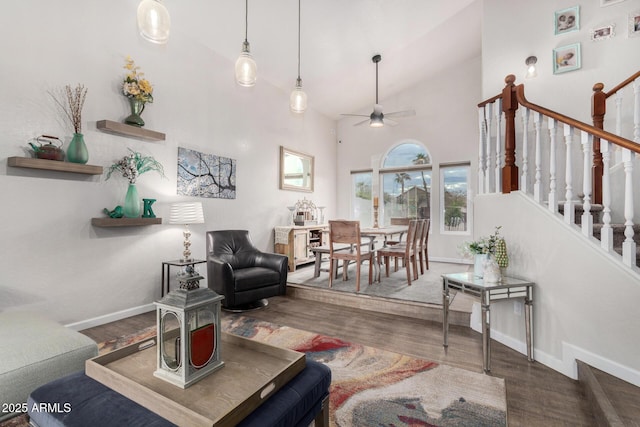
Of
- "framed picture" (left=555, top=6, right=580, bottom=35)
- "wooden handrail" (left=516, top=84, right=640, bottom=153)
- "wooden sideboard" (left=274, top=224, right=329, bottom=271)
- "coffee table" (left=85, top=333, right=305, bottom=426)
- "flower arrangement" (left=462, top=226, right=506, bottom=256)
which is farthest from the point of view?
"wooden sideboard" (left=274, top=224, right=329, bottom=271)

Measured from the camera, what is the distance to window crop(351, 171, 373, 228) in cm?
734

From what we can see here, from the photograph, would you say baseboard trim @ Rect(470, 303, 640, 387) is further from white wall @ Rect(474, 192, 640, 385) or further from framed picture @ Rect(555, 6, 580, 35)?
framed picture @ Rect(555, 6, 580, 35)

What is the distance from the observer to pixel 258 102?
521 cm

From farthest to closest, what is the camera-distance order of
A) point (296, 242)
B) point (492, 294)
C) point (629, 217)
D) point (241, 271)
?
point (296, 242) < point (241, 271) < point (492, 294) < point (629, 217)

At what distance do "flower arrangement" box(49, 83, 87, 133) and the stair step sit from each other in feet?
14.4

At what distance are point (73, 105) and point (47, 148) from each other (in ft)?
1.72

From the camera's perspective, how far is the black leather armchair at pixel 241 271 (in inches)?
134

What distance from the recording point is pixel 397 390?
196 cm

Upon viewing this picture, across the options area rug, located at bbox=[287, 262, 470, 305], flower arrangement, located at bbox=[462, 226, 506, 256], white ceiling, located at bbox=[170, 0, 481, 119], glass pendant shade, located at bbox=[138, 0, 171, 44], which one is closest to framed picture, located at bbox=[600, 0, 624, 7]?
white ceiling, located at bbox=[170, 0, 481, 119]

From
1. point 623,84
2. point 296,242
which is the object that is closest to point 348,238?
point 296,242

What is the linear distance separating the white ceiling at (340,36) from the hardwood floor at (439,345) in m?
3.64

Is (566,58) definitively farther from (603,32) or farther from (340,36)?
(340,36)

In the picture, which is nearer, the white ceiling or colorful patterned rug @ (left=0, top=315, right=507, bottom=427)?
colorful patterned rug @ (left=0, top=315, right=507, bottom=427)

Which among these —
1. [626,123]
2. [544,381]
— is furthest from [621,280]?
[626,123]
